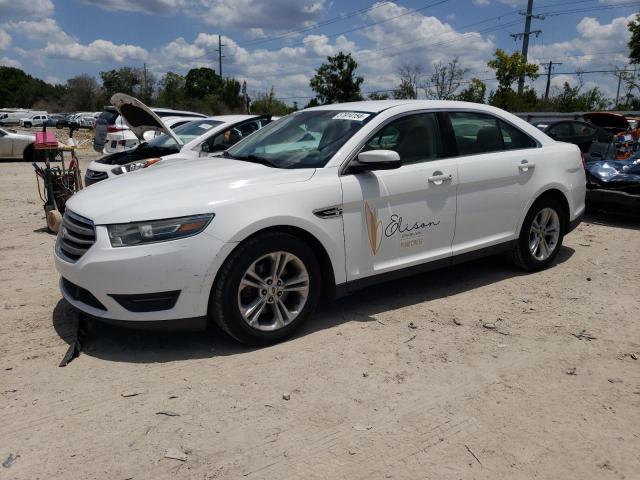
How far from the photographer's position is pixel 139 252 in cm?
347

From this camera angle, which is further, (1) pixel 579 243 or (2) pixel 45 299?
(1) pixel 579 243

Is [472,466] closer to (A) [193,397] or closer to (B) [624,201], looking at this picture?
(A) [193,397]

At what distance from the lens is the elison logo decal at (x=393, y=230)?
13.9 feet

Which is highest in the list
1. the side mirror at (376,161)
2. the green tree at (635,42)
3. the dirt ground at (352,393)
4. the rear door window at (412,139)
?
the green tree at (635,42)

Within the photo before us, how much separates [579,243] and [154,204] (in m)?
5.43

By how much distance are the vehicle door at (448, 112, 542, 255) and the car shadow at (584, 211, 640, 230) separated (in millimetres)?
3447

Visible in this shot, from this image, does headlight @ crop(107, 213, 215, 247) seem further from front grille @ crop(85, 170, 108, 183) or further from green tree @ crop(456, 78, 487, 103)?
green tree @ crop(456, 78, 487, 103)

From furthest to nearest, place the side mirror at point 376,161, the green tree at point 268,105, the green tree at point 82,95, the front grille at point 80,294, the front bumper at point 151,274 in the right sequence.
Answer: the green tree at point 82,95 < the green tree at point 268,105 < the side mirror at point 376,161 < the front grille at point 80,294 < the front bumper at point 151,274

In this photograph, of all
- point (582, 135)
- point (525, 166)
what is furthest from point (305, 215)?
point (582, 135)

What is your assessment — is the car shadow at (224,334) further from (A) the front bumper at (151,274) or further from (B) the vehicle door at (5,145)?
(B) the vehicle door at (5,145)

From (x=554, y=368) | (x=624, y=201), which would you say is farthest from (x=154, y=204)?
(x=624, y=201)

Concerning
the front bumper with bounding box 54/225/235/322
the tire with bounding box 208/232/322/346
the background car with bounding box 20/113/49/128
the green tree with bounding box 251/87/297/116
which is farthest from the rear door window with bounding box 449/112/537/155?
the background car with bounding box 20/113/49/128

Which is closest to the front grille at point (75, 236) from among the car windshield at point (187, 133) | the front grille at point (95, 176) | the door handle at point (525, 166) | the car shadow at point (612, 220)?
the door handle at point (525, 166)

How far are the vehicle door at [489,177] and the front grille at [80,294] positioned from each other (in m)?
2.84
